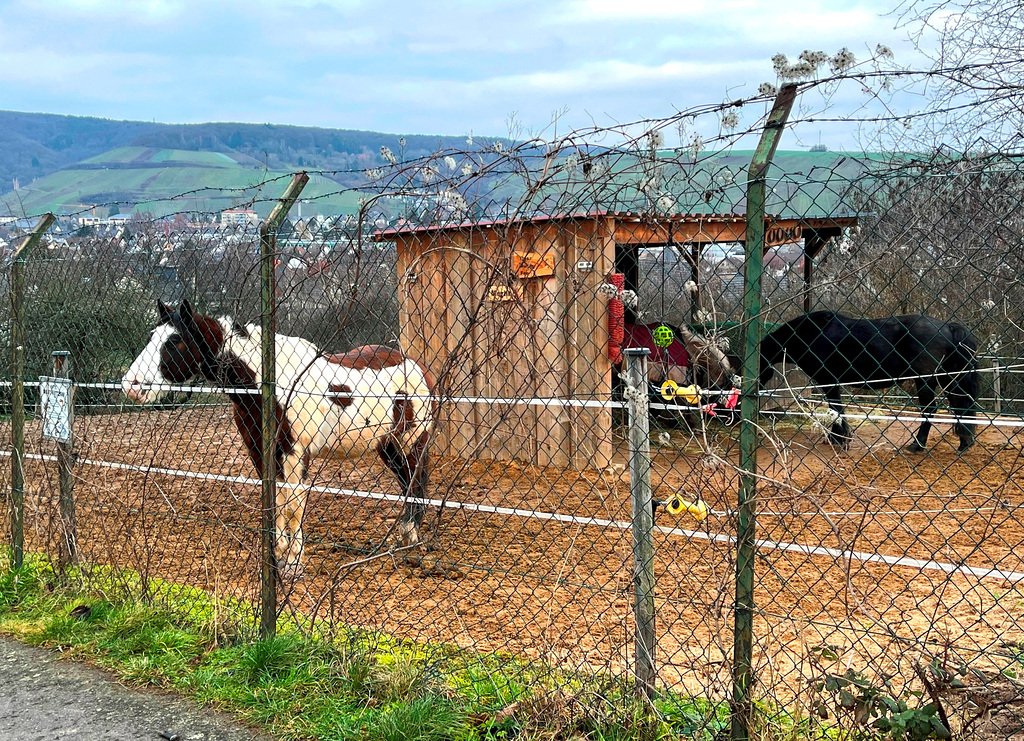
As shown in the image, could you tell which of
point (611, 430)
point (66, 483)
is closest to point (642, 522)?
point (611, 430)

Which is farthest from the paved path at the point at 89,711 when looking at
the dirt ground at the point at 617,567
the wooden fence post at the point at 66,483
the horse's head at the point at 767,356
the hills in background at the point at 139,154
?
the hills in background at the point at 139,154

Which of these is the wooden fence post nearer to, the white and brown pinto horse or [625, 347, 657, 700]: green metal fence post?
the white and brown pinto horse

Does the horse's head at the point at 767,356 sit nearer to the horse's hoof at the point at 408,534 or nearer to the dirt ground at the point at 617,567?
the dirt ground at the point at 617,567

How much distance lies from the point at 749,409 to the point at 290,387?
136 inches

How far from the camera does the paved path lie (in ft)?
11.3

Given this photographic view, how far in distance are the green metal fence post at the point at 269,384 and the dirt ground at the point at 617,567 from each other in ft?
0.44

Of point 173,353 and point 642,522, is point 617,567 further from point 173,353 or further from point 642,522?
point 173,353

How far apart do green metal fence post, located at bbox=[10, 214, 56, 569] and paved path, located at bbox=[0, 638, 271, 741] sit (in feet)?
4.50

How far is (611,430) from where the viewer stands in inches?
193

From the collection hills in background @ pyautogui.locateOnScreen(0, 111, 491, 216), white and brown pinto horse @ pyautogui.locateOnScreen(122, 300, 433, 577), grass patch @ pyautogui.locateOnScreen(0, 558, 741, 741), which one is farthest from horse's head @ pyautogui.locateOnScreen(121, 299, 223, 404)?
hills in background @ pyautogui.locateOnScreen(0, 111, 491, 216)

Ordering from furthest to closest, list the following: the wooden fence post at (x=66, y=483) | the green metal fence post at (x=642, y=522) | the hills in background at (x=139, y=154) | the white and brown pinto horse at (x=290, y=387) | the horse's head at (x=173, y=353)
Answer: the hills in background at (x=139, y=154)
the white and brown pinto horse at (x=290, y=387)
the horse's head at (x=173, y=353)
the wooden fence post at (x=66, y=483)
the green metal fence post at (x=642, y=522)

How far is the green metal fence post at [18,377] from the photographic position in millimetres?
5062

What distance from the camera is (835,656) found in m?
2.75

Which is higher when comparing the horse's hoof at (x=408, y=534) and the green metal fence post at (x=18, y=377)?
the green metal fence post at (x=18, y=377)
